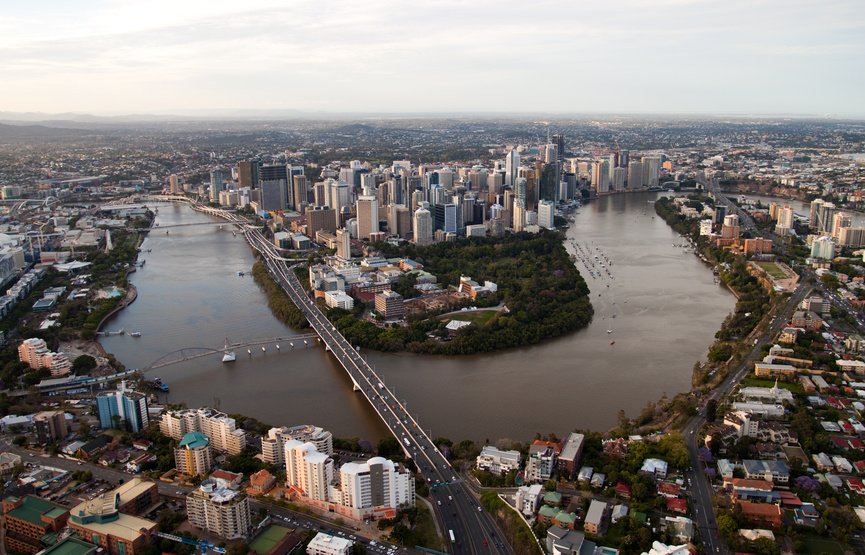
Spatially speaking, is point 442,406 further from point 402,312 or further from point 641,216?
point 641,216

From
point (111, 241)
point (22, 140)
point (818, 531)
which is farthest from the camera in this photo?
point (22, 140)

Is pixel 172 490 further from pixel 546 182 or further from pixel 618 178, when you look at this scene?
pixel 618 178

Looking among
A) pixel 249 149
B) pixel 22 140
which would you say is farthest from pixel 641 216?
pixel 22 140

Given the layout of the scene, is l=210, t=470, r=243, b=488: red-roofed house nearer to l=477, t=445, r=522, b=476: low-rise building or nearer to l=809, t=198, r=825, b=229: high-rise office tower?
l=477, t=445, r=522, b=476: low-rise building

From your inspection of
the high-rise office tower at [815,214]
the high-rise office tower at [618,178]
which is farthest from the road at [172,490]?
the high-rise office tower at [618,178]

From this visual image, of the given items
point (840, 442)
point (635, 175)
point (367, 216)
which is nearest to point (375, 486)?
point (840, 442)

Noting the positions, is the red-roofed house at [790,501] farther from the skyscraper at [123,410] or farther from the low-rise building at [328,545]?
the skyscraper at [123,410]
